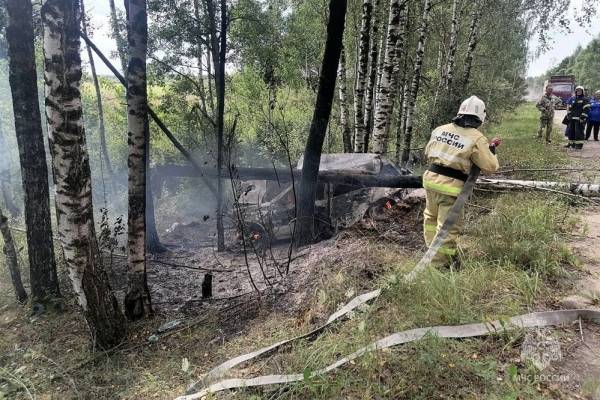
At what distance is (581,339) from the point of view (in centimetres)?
283

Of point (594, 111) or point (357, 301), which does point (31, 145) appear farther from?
point (594, 111)

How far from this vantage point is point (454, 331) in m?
2.93

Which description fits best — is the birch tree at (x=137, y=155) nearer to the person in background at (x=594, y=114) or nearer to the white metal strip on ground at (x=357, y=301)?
the white metal strip on ground at (x=357, y=301)

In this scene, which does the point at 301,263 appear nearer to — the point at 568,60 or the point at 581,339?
the point at 581,339

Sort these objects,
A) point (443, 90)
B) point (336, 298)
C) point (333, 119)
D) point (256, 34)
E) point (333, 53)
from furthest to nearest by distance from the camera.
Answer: point (333, 119) < point (443, 90) < point (256, 34) < point (333, 53) < point (336, 298)

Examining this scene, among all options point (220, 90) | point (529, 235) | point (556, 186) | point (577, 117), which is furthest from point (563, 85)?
point (529, 235)

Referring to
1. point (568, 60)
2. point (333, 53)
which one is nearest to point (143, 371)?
point (333, 53)

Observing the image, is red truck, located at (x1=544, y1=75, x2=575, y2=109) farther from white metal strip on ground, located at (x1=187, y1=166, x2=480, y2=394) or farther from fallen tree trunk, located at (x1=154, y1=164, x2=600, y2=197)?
white metal strip on ground, located at (x1=187, y1=166, x2=480, y2=394)

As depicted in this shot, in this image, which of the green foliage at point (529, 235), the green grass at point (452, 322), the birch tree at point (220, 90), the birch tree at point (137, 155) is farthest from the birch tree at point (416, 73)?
the birch tree at point (137, 155)

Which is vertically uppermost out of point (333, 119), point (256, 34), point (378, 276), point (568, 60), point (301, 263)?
point (568, 60)

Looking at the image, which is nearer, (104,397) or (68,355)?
(104,397)

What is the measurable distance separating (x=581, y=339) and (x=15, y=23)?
7.47m

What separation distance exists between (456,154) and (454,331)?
1869 millimetres

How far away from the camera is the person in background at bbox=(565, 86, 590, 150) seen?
11758 mm
